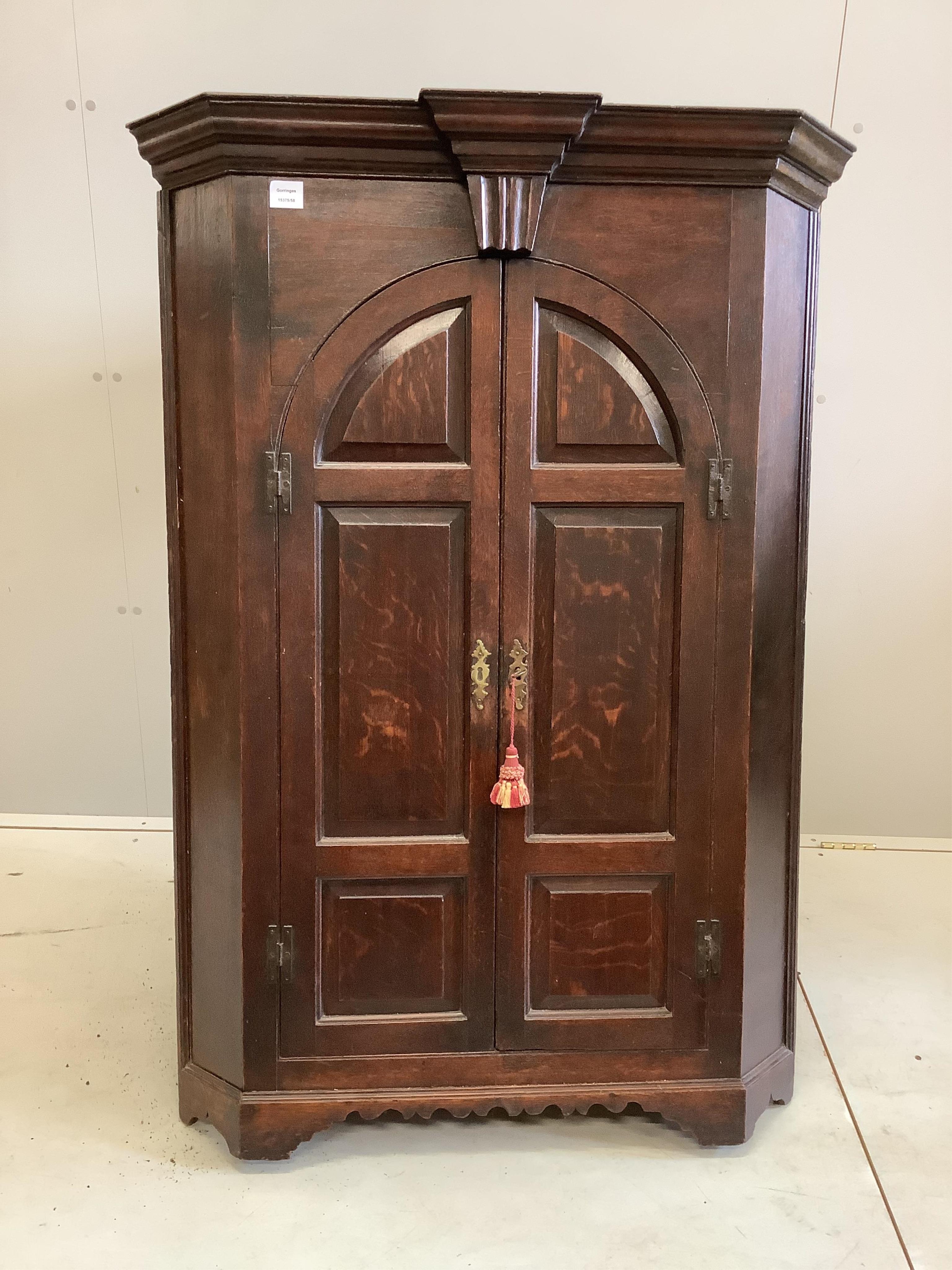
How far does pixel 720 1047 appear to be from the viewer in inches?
92.3

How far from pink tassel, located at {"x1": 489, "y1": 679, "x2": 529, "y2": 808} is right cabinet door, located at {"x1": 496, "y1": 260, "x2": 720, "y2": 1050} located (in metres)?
0.03

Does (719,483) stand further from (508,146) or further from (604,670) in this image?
(508,146)

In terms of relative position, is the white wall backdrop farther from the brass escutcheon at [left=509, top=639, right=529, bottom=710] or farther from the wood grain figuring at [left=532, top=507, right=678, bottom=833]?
the brass escutcheon at [left=509, top=639, right=529, bottom=710]

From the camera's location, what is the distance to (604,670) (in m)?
2.28

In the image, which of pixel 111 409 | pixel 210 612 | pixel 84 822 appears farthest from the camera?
pixel 84 822

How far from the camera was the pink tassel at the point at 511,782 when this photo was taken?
7.27 feet

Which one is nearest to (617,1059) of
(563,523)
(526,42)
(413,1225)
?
(413,1225)

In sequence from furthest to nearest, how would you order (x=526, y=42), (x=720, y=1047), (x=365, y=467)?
1. (x=526, y=42)
2. (x=720, y=1047)
3. (x=365, y=467)

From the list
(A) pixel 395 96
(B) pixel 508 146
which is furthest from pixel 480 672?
(A) pixel 395 96

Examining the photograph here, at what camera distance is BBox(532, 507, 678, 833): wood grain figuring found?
224 cm

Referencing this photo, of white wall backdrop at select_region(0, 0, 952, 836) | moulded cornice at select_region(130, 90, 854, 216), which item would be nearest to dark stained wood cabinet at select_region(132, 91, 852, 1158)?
moulded cornice at select_region(130, 90, 854, 216)

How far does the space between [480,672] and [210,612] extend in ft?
1.87

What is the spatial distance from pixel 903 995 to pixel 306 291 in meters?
2.46

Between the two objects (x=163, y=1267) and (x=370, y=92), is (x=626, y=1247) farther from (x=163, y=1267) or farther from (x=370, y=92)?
(x=370, y=92)
